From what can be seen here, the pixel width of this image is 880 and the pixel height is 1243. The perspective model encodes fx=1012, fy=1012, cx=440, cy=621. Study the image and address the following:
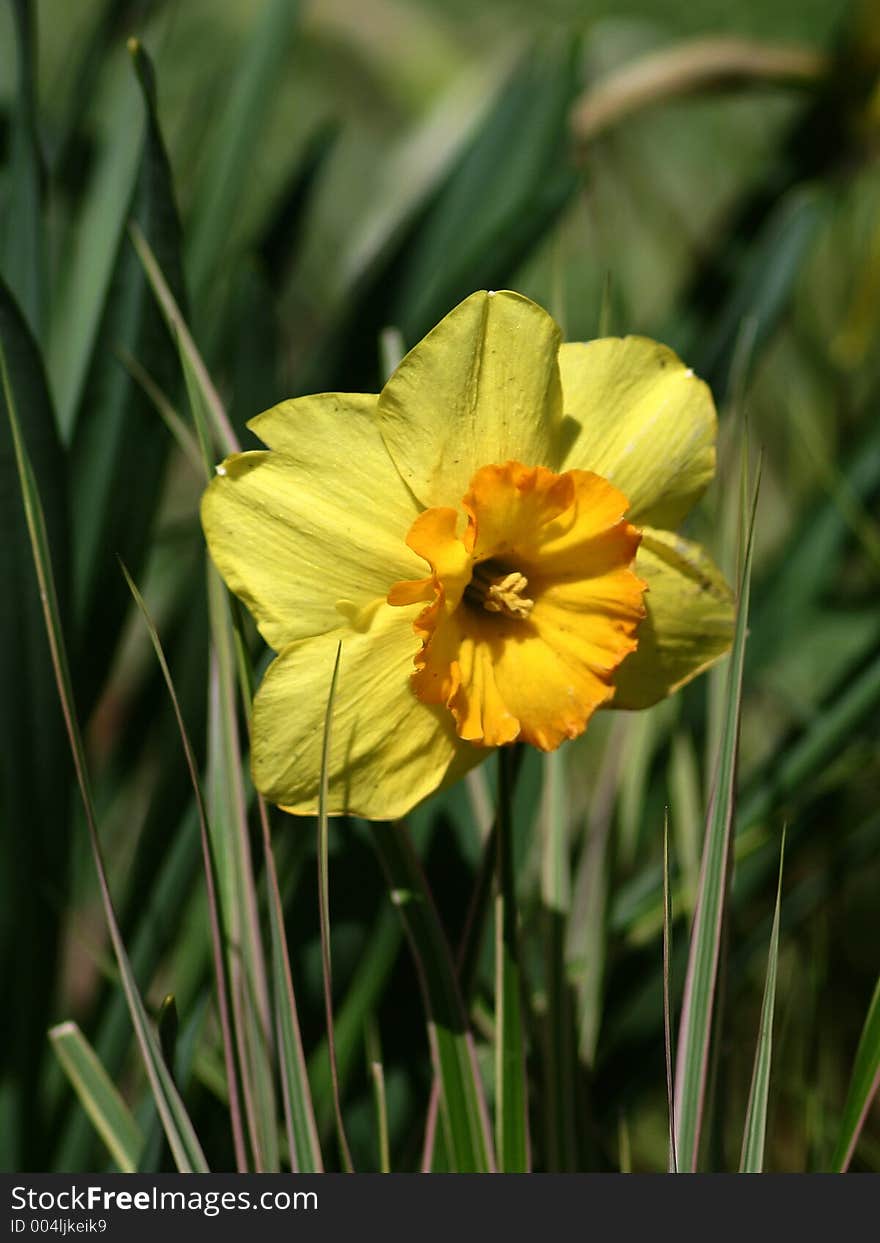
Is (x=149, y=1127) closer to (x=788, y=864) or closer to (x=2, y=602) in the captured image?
(x=2, y=602)

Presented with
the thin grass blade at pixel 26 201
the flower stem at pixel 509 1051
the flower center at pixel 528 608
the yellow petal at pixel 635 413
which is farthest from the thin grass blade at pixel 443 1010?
the thin grass blade at pixel 26 201

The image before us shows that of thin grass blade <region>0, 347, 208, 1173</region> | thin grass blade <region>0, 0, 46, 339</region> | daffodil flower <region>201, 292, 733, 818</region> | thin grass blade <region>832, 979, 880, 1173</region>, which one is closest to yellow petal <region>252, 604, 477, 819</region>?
daffodil flower <region>201, 292, 733, 818</region>

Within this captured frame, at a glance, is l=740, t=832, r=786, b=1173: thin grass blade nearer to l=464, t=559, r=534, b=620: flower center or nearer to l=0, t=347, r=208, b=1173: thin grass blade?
l=464, t=559, r=534, b=620: flower center

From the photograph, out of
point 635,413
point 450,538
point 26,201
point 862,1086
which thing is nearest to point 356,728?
point 450,538

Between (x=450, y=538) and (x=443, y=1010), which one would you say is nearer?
(x=450, y=538)

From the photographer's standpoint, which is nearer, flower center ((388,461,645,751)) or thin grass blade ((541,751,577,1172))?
flower center ((388,461,645,751))

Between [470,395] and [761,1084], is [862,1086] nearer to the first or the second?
[761,1084]

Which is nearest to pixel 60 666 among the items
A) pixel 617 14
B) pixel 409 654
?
pixel 409 654

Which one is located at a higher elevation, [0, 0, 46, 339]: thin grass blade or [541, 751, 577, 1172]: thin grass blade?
[0, 0, 46, 339]: thin grass blade
